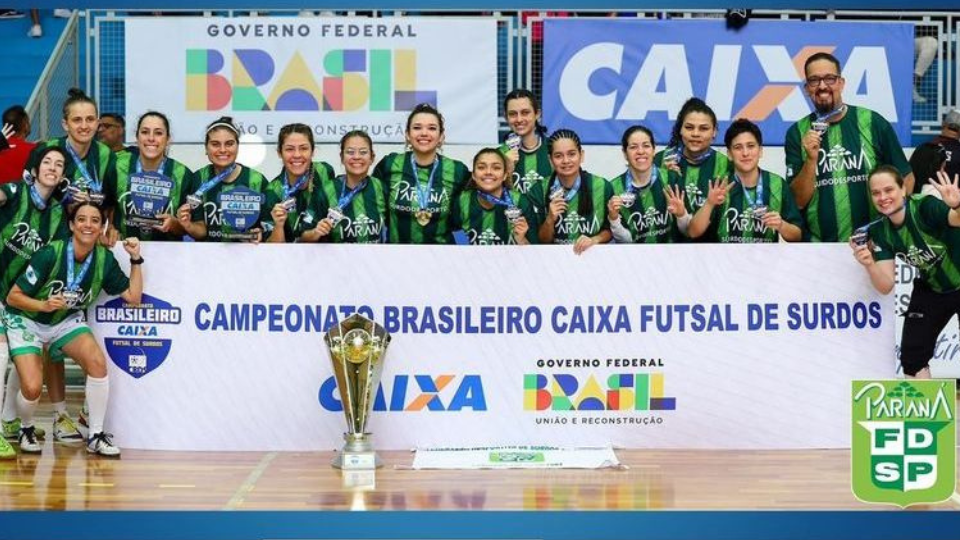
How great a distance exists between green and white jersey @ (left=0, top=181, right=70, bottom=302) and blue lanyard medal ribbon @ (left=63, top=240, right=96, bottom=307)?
293mm

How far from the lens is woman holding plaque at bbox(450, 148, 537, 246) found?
27.0 ft

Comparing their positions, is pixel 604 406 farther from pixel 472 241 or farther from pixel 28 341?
pixel 28 341

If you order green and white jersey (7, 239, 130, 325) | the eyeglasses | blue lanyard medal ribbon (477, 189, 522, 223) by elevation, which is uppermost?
the eyeglasses

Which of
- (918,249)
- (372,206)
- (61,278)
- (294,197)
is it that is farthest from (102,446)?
(918,249)

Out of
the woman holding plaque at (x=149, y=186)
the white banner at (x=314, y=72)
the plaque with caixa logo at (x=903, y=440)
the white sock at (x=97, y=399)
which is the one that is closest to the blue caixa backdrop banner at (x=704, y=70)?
the white banner at (x=314, y=72)

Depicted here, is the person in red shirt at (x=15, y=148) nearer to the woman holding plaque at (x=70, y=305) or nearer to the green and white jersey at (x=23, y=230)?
the green and white jersey at (x=23, y=230)

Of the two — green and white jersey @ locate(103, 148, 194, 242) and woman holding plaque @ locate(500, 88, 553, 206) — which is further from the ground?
woman holding plaque @ locate(500, 88, 553, 206)

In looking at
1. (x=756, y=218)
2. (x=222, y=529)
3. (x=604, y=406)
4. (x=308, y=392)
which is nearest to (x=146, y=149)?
(x=308, y=392)

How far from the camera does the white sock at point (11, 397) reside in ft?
27.3

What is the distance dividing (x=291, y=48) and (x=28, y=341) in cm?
483

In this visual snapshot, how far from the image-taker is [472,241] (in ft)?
27.9

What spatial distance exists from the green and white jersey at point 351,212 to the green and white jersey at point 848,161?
8.11 ft

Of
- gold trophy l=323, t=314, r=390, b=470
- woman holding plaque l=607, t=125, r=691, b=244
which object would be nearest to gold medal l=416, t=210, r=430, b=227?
gold trophy l=323, t=314, r=390, b=470

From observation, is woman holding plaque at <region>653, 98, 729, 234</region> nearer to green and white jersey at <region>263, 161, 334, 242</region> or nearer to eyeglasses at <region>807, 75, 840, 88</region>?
eyeglasses at <region>807, 75, 840, 88</region>
